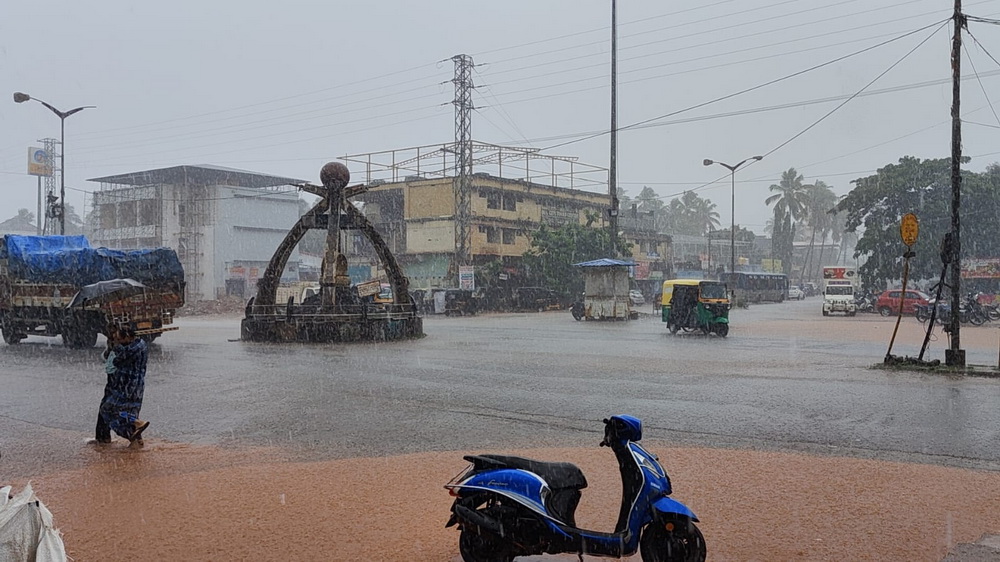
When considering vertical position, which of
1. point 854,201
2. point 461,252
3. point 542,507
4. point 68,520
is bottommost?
point 68,520

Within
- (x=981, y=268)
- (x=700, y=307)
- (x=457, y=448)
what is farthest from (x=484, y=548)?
(x=981, y=268)

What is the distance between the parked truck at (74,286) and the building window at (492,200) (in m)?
36.0

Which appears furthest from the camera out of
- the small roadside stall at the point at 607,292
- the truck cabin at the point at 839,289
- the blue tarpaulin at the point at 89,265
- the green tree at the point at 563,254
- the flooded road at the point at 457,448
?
the green tree at the point at 563,254

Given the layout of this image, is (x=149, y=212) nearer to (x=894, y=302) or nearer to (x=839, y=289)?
(x=839, y=289)

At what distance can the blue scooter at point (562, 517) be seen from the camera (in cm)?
448

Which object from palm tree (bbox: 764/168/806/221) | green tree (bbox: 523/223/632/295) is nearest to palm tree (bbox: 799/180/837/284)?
palm tree (bbox: 764/168/806/221)

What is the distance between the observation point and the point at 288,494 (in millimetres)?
6406

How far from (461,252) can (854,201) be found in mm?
24805

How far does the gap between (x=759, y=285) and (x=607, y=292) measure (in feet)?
126

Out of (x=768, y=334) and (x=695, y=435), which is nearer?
(x=695, y=435)

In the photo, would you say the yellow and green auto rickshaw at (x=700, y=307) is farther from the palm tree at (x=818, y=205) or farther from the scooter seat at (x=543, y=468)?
the palm tree at (x=818, y=205)

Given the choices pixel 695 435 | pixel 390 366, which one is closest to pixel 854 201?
pixel 390 366

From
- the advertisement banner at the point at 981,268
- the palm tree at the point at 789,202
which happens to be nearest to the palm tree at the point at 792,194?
the palm tree at the point at 789,202

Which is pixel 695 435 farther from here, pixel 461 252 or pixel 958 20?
pixel 461 252
